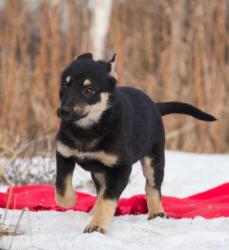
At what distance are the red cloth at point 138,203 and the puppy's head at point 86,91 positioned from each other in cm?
73

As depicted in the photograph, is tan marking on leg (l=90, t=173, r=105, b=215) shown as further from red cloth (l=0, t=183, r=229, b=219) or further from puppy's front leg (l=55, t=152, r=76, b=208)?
red cloth (l=0, t=183, r=229, b=219)

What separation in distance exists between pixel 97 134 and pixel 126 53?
469cm

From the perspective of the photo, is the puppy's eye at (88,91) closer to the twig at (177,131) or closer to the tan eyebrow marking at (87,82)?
the tan eyebrow marking at (87,82)

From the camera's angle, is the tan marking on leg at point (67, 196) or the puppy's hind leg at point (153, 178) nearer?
the tan marking on leg at point (67, 196)

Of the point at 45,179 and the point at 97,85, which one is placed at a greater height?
the point at 97,85

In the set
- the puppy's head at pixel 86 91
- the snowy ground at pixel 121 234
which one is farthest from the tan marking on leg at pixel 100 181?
the puppy's head at pixel 86 91

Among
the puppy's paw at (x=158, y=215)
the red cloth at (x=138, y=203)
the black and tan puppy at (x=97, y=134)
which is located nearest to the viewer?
the black and tan puppy at (x=97, y=134)

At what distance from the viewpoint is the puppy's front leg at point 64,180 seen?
148 inches

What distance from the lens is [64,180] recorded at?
378 cm

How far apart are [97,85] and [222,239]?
3.22 ft

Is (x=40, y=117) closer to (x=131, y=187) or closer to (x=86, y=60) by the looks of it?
(x=131, y=187)

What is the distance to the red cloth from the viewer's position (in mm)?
4340

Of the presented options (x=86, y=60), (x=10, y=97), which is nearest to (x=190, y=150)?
(x=10, y=97)

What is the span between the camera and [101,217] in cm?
356
